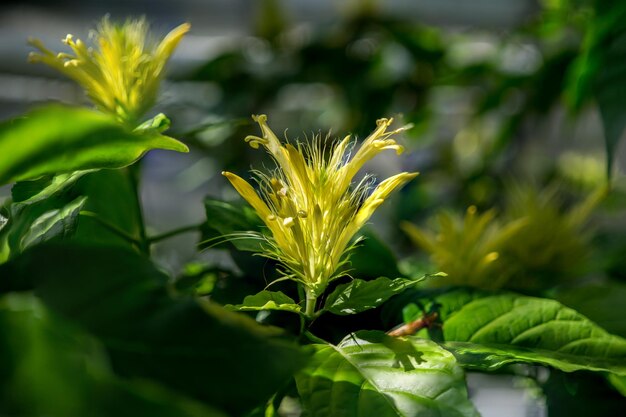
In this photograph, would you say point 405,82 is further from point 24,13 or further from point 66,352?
point 24,13

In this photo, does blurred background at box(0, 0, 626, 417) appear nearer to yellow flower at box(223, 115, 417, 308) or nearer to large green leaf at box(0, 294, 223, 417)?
yellow flower at box(223, 115, 417, 308)

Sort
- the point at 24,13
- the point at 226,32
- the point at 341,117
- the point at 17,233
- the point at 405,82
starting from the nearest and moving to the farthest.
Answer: the point at 17,233
the point at 405,82
the point at 341,117
the point at 24,13
the point at 226,32

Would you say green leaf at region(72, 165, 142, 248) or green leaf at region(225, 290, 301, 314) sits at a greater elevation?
green leaf at region(72, 165, 142, 248)

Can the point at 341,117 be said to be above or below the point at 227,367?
below

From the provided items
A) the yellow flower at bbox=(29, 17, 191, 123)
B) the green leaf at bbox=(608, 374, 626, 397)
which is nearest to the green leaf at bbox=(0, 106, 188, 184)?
the yellow flower at bbox=(29, 17, 191, 123)

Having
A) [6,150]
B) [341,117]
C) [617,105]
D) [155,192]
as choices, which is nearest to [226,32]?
[155,192]
